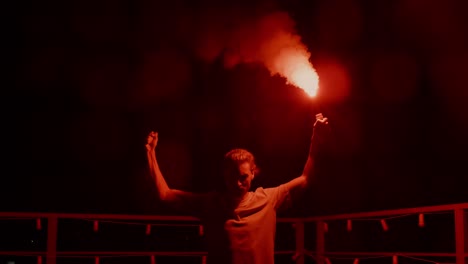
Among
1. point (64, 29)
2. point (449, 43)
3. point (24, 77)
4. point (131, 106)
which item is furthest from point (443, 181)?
point (24, 77)

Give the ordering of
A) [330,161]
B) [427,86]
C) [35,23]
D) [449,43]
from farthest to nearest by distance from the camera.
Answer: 1. [330,161]
2. [35,23]
3. [427,86]
4. [449,43]

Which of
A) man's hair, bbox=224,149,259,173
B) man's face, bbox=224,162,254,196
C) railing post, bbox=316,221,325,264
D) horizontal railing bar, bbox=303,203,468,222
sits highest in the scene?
man's hair, bbox=224,149,259,173

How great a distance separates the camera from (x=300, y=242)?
229 inches

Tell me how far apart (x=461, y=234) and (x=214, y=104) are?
5.70m

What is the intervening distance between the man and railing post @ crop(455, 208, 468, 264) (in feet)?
4.23

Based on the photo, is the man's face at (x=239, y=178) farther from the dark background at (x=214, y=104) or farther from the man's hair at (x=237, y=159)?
the dark background at (x=214, y=104)

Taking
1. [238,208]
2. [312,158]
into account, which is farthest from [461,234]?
[238,208]

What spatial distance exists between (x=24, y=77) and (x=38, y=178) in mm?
1781

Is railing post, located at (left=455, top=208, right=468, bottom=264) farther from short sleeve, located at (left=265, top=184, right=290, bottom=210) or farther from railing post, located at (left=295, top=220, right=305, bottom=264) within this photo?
railing post, located at (left=295, top=220, right=305, bottom=264)

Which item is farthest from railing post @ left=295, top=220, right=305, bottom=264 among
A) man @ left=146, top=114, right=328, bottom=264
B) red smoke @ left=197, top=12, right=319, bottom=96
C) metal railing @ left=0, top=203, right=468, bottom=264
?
man @ left=146, top=114, right=328, bottom=264

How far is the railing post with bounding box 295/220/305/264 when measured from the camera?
18.9ft

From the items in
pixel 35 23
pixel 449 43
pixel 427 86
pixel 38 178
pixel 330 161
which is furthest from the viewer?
pixel 38 178

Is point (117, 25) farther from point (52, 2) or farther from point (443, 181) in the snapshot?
point (443, 181)

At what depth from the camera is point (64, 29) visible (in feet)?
27.3
